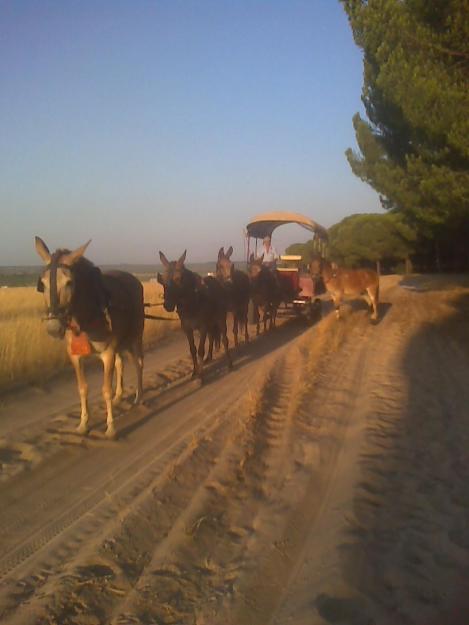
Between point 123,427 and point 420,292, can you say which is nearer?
point 123,427

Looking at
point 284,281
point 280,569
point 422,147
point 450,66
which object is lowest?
point 280,569

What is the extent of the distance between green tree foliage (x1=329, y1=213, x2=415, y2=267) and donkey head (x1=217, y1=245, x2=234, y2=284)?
2960cm

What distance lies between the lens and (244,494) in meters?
4.96

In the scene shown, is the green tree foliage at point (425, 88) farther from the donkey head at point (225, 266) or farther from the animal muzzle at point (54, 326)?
the animal muzzle at point (54, 326)

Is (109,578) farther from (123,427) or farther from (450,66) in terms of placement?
(450,66)

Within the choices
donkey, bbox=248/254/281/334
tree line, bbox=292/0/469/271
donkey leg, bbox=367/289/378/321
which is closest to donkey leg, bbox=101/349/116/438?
donkey, bbox=248/254/281/334

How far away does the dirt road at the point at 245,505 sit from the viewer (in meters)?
3.35

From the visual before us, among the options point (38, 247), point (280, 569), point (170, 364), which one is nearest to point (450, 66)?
point (170, 364)

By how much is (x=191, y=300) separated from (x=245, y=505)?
215 inches

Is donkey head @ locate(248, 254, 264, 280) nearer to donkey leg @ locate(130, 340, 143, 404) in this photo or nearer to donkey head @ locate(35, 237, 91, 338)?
donkey leg @ locate(130, 340, 143, 404)

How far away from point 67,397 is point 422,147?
1207 centimetres

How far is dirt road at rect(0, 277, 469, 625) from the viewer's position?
3.35 meters

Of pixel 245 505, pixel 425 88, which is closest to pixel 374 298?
pixel 425 88

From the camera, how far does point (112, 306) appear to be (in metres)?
7.07
